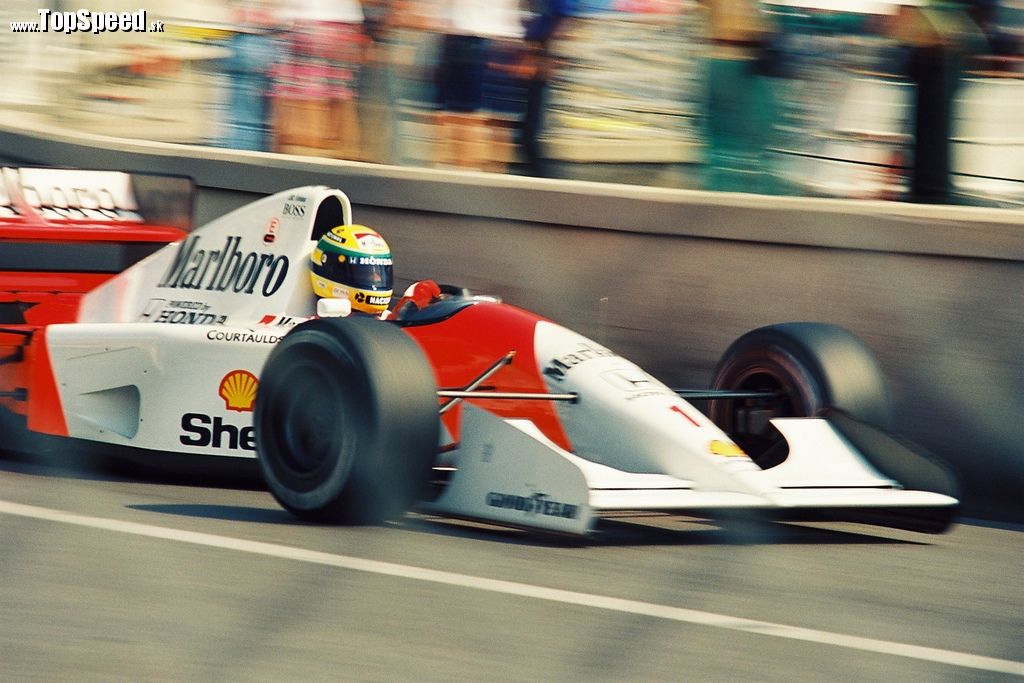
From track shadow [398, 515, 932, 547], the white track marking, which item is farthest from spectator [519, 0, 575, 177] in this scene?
the white track marking

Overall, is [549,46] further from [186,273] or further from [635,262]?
[186,273]

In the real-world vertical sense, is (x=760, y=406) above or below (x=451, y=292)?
below

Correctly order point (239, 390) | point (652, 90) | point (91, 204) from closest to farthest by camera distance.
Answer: point (239, 390)
point (652, 90)
point (91, 204)

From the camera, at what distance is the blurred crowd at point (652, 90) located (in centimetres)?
624

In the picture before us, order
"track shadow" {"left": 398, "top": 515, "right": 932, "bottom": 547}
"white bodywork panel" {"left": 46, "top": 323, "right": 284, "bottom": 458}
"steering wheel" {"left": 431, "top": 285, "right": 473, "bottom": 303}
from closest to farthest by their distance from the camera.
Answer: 1. "track shadow" {"left": 398, "top": 515, "right": 932, "bottom": 547}
2. "white bodywork panel" {"left": 46, "top": 323, "right": 284, "bottom": 458}
3. "steering wheel" {"left": 431, "top": 285, "right": 473, "bottom": 303}

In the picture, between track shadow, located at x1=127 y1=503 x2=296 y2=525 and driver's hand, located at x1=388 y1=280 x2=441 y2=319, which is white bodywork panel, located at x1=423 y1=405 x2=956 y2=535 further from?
driver's hand, located at x1=388 y1=280 x2=441 y2=319

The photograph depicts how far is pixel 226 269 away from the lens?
6445 millimetres

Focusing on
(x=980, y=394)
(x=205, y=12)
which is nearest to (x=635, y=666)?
(x=980, y=394)

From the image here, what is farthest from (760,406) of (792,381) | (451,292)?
(451,292)

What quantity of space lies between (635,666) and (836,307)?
316 centimetres

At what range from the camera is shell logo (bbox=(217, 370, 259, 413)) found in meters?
5.79

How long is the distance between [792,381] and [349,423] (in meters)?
1.69

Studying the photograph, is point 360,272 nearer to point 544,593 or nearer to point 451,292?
point 451,292

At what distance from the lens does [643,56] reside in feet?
23.1
